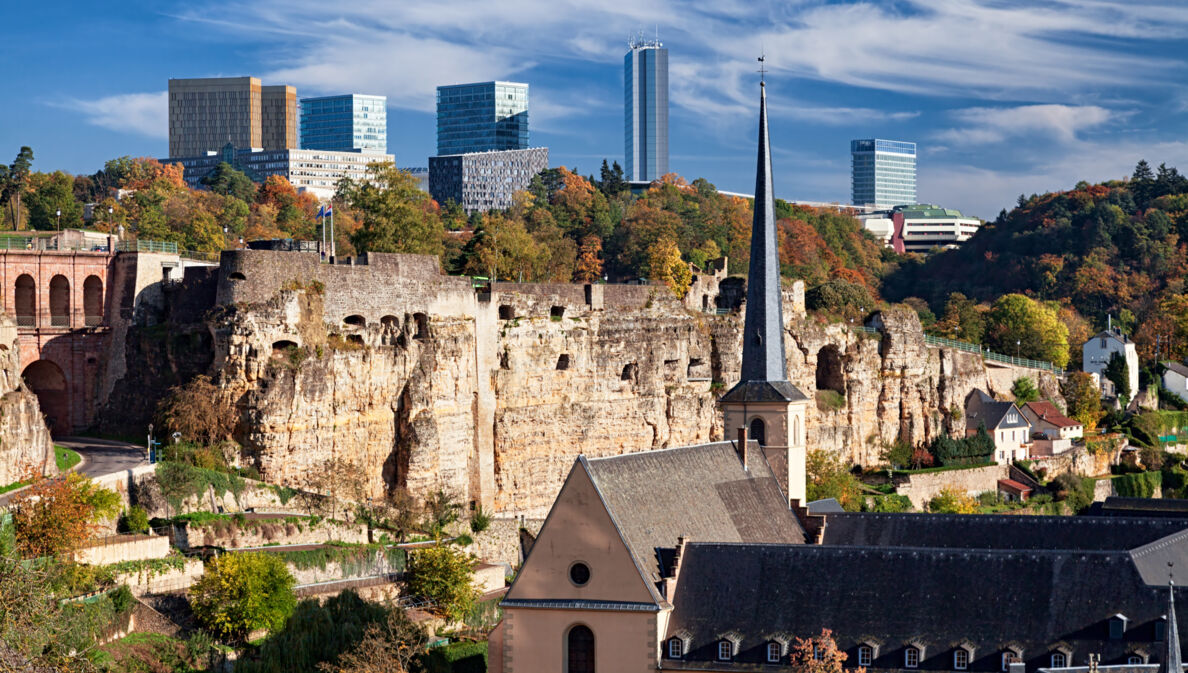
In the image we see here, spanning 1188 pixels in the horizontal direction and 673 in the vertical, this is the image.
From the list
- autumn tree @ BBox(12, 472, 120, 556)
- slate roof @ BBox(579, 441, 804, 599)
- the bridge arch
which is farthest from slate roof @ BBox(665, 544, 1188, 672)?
the bridge arch

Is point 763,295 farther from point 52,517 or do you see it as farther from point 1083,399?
point 1083,399

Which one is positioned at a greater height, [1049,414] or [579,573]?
[579,573]

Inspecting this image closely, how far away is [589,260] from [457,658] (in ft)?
211

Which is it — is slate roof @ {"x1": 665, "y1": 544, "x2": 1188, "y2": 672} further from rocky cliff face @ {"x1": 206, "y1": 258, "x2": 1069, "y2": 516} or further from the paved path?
rocky cliff face @ {"x1": 206, "y1": 258, "x2": 1069, "y2": 516}

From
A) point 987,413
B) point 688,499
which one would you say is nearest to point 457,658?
point 688,499

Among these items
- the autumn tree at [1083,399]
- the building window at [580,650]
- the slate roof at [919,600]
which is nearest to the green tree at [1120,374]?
the autumn tree at [1083,399]

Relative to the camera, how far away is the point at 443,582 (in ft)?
184

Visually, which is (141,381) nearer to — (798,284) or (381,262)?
(381,262)

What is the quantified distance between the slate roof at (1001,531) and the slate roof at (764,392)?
7484 mm

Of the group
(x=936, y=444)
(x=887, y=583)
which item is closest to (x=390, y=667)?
(x=887, y=583)

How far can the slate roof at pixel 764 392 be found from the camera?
58875mm

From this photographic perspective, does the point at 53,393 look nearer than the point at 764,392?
No

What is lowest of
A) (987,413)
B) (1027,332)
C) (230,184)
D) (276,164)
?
(987,413)

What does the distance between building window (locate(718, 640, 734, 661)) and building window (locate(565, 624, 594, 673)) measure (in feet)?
10.6
